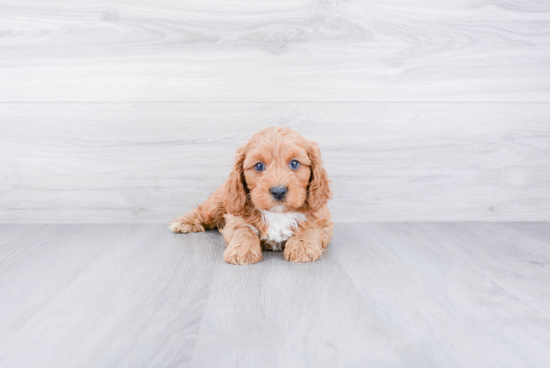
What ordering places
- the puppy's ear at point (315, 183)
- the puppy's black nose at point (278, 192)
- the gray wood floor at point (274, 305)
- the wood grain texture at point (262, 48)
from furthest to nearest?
the wood grain texture at point (262, 48) < the puppy's ear at point (315, 183) < the puppy's black nose at point (278, 192) < the gray wood floor at point (274, 305)

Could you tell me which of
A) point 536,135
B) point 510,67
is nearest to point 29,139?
point 510,67

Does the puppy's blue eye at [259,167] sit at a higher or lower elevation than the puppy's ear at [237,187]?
higher

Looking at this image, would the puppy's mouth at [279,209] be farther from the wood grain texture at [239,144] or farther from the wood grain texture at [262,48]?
the wood grain texture at [262,48]

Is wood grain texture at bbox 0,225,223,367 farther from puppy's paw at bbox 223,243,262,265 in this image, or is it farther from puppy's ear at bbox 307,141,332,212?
puppy's ear at bbox 307,141,332,212

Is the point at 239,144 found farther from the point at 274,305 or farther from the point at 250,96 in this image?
the point at 274,305

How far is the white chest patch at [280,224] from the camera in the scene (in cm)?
163

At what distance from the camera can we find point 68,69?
217 centimetres

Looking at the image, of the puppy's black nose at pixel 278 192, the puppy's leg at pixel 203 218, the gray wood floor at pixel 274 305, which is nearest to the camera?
the gray wood floor at pixel 274 305

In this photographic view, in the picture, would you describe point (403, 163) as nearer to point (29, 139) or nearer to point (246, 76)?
point (246, 76)

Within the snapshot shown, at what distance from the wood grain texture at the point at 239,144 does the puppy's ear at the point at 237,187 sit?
0.60 meters

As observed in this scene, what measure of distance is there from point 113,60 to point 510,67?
2.32m

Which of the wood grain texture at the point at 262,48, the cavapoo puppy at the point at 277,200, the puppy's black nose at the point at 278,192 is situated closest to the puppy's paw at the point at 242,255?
the cavapoo puppy at the point at 277,200

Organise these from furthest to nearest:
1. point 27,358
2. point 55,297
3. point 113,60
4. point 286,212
Result: point 113,60 < point 286,212 < point 55,297 < point 27,358

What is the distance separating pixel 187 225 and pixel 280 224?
2.13 ft
